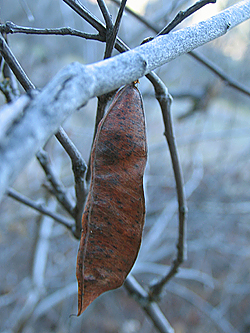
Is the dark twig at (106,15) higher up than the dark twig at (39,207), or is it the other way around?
the dark twig at (106,15)

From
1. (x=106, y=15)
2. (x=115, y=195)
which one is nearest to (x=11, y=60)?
(x=106, y=15)

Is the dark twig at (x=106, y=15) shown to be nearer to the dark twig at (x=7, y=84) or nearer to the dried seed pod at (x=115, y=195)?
the dried seed pod at (x=115, y=195)

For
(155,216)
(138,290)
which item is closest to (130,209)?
(138,290)

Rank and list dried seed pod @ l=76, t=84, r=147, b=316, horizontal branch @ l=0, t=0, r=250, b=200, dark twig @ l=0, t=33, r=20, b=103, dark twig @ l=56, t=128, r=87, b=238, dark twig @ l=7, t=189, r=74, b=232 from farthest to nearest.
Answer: dark twig @ l=7, t=189, r=74, b=232
dark twig @ l=0, t=33, r=20, b=103
dark twig @ l=56, t=128, r=87, b=238
dried seed pod @ l=76, t=84, r=147, b=316
horizontal branch @ l=0, t=0, r=250, b=200

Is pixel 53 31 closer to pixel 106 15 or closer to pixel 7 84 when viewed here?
pixel 106 15

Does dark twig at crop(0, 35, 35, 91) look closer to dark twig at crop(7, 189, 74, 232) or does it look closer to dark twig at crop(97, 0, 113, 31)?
dark twig at crop(97, 0, 113, 31)

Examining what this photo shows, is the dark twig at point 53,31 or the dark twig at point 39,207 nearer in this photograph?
the dark twig at point 53,31

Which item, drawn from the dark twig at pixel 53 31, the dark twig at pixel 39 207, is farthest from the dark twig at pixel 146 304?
the dark twig at pixel 53 31

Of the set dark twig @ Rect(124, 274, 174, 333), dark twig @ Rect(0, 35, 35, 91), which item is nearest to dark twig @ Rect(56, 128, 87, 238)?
dark twig @ Rect(0, 35, 35, 91)
